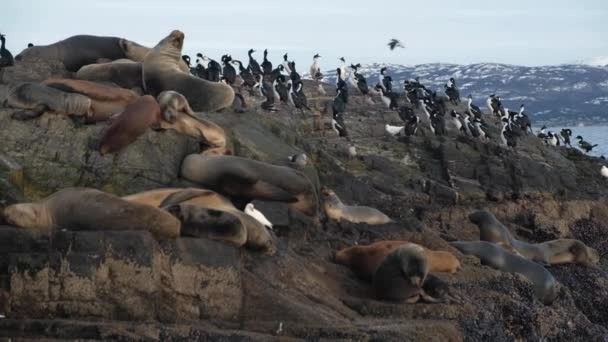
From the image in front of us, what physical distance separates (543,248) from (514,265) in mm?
2475

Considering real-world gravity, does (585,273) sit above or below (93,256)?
below

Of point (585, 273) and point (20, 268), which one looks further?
point (585, 273)

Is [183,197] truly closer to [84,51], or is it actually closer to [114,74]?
[114,74]

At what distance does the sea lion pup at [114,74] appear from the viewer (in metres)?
13.4

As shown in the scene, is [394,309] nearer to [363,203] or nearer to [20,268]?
[20,268]

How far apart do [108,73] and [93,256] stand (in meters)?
6.08

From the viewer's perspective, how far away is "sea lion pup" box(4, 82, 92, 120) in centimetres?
1135

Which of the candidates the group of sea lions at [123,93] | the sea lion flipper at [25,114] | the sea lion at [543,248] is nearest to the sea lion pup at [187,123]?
the group of sea lions at [123,93]

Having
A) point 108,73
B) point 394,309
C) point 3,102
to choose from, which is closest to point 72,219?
point 394,309

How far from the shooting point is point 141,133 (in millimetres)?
11398

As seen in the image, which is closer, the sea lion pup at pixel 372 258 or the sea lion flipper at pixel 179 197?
the sea lion flipper at pixel 179 197

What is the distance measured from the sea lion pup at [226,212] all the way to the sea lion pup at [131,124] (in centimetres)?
141

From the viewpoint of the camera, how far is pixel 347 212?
1391cm

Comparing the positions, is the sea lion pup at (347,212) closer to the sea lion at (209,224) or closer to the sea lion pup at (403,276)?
the sea lion pup at (403,276)
